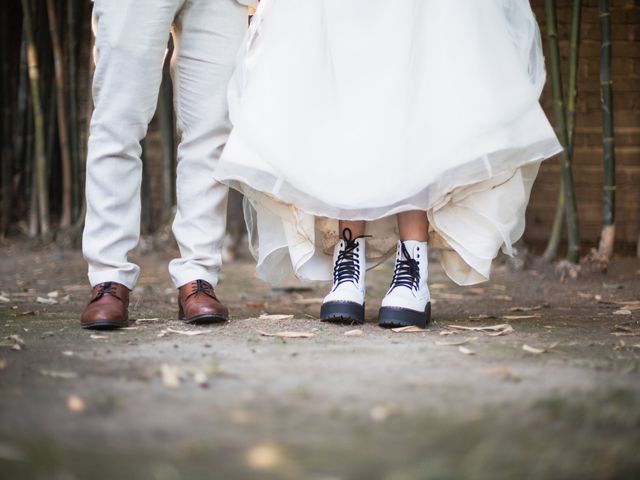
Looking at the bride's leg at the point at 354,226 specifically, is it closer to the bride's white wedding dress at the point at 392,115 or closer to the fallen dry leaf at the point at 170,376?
the bride's white wedding dress at the point at 392,115

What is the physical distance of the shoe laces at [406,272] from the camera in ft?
6.13

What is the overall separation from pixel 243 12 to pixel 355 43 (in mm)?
310

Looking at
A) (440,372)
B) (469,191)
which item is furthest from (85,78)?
(440,372)

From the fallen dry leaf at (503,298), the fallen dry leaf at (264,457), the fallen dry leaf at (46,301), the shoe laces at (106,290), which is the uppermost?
the fallen dry leaf at (264,457)

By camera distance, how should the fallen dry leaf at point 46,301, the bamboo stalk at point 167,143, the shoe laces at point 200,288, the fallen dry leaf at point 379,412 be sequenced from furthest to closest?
1. the bamboo stalk at point 167,143
2. the fallen dry leaf at point 46,301
3. the shoe laces at point 200,288
4. the fallen dry leaf at point 379,412

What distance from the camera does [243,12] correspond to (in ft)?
6.40

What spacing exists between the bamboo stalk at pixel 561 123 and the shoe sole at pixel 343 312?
140cm

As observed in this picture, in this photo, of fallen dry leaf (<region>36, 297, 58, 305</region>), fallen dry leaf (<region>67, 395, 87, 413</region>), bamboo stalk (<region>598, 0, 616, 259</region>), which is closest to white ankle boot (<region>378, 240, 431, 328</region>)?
fallen dry leaf (<region>67, 395, 87, 413</region>)

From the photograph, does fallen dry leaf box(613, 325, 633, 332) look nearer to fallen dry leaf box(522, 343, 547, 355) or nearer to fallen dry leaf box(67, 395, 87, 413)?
fallen dry leaf box(522, 343, 547, 355)

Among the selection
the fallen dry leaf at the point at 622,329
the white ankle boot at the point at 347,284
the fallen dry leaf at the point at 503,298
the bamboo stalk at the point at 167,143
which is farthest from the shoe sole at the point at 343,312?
the bamboo stalk at the point at 167,143

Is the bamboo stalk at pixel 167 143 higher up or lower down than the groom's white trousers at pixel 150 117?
lower down

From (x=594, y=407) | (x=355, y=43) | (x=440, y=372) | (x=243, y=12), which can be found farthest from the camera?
(x=243, y=12)

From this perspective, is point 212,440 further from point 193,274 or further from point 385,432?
point 193,274

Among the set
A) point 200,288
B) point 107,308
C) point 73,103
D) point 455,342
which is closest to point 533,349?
point 455,342
